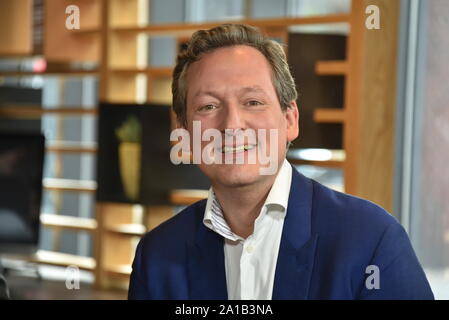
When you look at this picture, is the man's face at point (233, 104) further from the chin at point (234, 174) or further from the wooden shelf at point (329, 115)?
the wooden shelf at point (329, 115)

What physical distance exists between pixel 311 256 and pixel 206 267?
13cm

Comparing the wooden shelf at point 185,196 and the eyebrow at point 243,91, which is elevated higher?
the eyebrow at point 243,91

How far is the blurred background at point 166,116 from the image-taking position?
2.62 meters

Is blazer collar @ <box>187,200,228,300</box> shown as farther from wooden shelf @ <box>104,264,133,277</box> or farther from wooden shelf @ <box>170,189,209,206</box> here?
wooden shelf @ <box>104,264,133,277</box>

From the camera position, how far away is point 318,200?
0.97 m

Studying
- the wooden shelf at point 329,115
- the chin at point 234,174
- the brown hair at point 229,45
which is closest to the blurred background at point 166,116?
the wooden shelf at point 329,115

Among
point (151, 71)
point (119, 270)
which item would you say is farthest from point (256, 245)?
point (119, 270)

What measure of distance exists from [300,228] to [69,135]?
4.85 metres

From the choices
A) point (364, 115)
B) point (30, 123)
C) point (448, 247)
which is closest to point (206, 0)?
point (30, 123)

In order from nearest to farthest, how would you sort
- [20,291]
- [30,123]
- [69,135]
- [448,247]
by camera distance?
1. [448,247]
2. [20,291]
3. [30,123]
4. [69,135]

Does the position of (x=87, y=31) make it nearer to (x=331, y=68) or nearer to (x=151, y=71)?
(x=151, y=71)

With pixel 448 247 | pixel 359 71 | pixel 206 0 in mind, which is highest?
pixel 206 0

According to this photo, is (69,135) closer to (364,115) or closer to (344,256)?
(364,115)

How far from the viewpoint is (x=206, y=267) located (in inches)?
37.1
